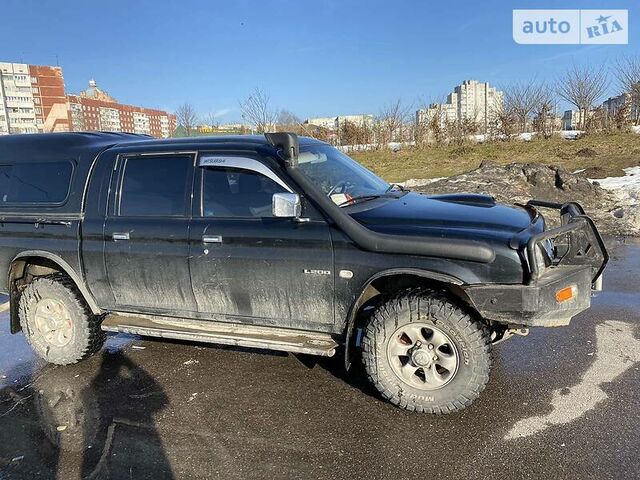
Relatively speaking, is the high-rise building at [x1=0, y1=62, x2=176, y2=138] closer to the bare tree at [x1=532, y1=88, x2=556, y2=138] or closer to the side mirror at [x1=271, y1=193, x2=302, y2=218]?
the bare tree at [x1=532, y1=88, x2=556, y2=138]

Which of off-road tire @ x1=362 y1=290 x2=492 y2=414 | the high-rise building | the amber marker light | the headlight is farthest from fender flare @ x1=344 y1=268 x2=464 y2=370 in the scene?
the high-rise building

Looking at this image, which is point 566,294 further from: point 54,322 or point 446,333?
point 54,322

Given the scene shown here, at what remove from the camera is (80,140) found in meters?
4.39

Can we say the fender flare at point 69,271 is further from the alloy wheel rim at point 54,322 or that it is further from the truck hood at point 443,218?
the truck hood at point 443,218

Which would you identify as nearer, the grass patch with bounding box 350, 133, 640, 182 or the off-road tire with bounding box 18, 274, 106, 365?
the off-road tire with bounding box 18, 274, 106, 365

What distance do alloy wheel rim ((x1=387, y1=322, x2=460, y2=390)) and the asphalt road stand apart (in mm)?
268

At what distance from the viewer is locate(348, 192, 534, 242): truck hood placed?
10.3ft

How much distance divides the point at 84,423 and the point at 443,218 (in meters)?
2.93

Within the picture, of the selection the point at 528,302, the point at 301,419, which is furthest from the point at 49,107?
the point at 528,302

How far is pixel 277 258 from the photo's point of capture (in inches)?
138

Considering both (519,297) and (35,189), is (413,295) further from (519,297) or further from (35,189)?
(35,189)

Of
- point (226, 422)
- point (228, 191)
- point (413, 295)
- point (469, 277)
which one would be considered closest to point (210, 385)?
point (226, 422)

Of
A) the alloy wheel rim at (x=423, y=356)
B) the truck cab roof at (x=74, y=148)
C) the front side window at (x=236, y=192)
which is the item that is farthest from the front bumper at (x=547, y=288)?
the truck cab roof at (x=74, y=148)

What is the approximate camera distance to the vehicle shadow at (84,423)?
2.93m
